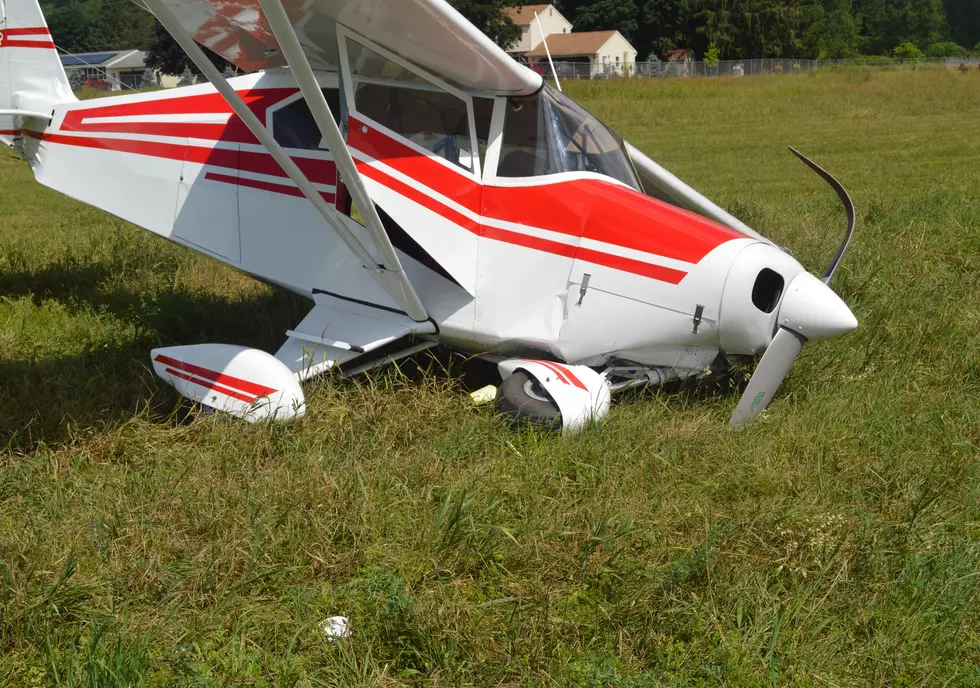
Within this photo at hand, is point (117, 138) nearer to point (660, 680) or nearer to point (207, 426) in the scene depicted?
point (207, 426)

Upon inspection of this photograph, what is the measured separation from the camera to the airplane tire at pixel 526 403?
4911 mm

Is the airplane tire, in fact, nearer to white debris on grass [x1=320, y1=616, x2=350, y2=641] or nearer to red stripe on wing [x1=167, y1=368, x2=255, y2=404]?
red stripe on wing [x1=167, y1=368, x2=255, y2=404]

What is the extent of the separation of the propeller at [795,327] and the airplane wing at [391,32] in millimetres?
1887

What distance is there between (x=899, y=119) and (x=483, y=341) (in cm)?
2342

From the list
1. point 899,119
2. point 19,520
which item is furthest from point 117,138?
point 899,119

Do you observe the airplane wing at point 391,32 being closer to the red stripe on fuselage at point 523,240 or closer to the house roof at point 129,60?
the red stripe on fuselage at point 523,240

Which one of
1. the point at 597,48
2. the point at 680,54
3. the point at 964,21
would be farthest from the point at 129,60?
the point at 964,21

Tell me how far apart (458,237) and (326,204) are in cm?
79

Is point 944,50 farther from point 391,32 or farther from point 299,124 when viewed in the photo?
point 391,32

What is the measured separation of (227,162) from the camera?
6516 mm

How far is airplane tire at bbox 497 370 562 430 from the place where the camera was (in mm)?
4911

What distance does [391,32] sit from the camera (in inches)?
198

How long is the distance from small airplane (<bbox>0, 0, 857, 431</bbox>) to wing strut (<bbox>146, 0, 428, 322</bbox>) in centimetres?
1

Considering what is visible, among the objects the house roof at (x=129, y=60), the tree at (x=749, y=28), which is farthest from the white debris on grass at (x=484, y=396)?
the house roof at (x=129, y=60)
